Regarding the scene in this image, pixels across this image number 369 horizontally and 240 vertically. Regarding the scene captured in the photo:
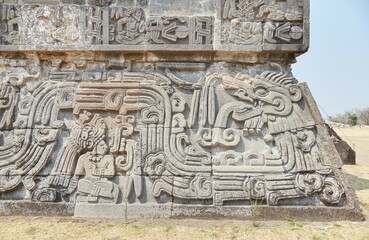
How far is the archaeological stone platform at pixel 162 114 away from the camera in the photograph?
3.71 metres

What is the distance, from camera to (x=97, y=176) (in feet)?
12.6

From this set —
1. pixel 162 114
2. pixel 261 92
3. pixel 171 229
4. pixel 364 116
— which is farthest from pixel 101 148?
pixel 364 116

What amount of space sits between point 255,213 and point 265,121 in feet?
3.84

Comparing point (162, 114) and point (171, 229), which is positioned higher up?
point (162, 114)

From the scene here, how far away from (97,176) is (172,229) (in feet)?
3.90

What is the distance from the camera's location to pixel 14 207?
146 inches

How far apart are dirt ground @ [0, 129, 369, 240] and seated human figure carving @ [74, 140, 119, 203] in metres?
0.28

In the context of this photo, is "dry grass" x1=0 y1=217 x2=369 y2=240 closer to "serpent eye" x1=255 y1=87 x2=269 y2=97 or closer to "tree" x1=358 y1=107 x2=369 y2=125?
"serpent eye" x1=255 y1=87 x2=269 y2=97

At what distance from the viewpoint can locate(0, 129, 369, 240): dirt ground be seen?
320 cm

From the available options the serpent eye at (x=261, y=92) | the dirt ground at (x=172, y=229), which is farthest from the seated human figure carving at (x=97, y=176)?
the serpent eye at (x=261, y=92)

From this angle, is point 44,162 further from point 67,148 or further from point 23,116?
point 23,116

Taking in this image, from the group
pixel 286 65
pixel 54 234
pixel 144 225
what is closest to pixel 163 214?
pixel 144 225

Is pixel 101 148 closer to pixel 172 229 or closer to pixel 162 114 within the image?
pixel 162 114

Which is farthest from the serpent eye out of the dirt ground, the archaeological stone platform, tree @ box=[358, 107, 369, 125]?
tree @ box=[358, 107, 369, 125]
